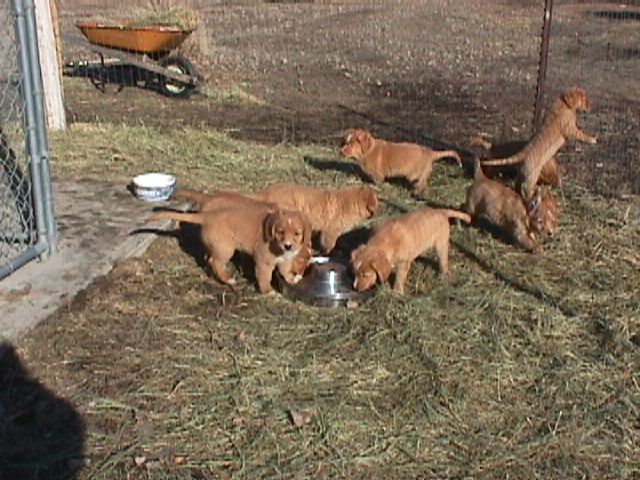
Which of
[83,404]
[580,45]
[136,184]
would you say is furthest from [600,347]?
[580,45]

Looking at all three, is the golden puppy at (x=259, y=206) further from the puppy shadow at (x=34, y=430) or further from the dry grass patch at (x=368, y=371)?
the puppy shadow at (x=34, y=430)

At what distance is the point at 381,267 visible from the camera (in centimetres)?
500

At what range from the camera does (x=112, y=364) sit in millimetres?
4363

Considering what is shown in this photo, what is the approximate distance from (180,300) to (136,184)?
182 centimetres

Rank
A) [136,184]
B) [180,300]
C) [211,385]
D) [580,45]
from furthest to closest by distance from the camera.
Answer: [580,45] → [136,184] → [180,300] → [211,385]

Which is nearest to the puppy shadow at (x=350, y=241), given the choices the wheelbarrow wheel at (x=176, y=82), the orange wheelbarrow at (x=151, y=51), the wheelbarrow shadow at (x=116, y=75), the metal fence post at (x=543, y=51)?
the metal fence post at (x=543, y=51)

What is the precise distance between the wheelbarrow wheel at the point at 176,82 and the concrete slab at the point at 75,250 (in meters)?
5.31

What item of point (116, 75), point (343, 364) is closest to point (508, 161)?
point (343, 364)

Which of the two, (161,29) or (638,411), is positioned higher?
(161,29)

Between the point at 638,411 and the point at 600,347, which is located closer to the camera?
the point at 638,411

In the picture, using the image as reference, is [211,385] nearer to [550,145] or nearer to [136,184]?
[136,184]

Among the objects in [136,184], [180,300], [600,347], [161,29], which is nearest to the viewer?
[600,347]

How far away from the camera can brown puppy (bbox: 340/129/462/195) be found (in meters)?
7.29

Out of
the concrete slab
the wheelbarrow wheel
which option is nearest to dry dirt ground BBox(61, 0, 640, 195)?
the wheelbarrow wheel
